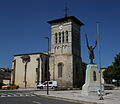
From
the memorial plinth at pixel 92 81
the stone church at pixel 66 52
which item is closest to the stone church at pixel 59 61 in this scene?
the stone church at pixel 66 52

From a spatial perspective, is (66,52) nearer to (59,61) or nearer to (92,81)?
(59,61)

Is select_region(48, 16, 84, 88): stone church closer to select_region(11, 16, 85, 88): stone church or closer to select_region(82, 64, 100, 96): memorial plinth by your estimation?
select_region(11, 16, 85, 88): stone church

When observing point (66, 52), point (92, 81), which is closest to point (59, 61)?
point (66, 52)

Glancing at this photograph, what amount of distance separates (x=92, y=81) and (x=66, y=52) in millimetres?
26582

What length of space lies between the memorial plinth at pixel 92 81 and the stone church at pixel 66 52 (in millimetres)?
23759

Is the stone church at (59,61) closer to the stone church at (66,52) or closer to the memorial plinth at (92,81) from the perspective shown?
the stone church at (66,52)

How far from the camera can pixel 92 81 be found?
19.8m

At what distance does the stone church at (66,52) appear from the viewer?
44.2 meters

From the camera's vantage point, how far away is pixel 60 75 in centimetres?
4497

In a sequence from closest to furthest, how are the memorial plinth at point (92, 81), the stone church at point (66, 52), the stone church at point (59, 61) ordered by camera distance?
1. the memorial plinth at point (92, 81)
2. the stone church at point (66, 52)
3. the stone church at point (59, 61)

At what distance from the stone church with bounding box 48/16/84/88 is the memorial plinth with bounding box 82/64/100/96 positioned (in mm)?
23759

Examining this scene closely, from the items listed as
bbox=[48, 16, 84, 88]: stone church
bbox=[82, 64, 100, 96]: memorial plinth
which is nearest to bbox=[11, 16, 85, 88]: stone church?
bbox=[48, 16, 84, 88]: stone church

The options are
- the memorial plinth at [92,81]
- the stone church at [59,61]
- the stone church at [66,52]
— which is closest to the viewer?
the memorial plinth at [92,81]

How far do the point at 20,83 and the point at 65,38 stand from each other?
60.9 feet
